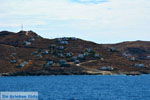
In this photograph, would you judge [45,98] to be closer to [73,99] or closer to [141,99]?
[73,99]

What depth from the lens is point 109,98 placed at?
128625 mm

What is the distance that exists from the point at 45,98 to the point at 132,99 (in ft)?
89.3

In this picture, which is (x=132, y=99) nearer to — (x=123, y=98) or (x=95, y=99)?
(x=123, y=98)

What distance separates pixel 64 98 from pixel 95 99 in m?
10.4

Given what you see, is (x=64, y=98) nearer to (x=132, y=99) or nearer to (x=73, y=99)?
(x=73, y=99)

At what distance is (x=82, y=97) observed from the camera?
132 meters

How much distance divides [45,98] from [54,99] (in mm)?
4008

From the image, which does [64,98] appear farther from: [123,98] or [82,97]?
[123,98]

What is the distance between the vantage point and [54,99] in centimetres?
12731

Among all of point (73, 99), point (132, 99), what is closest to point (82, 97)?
point (73, 99)

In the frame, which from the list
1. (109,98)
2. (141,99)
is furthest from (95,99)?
(141,99)

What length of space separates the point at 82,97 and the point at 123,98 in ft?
42.7

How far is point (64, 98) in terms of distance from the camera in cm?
13000

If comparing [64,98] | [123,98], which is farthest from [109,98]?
[64,98]
